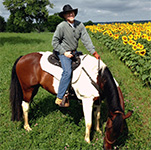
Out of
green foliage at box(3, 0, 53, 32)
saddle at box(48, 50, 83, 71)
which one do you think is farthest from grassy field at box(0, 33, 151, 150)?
green foliage at box(3, 0, 53, 32)

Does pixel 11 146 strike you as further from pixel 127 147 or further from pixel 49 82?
pixel 127 147

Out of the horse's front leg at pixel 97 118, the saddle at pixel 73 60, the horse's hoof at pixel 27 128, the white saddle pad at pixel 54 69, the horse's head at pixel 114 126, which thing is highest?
the saddle at pixel 73 60

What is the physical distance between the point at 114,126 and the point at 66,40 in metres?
2.11

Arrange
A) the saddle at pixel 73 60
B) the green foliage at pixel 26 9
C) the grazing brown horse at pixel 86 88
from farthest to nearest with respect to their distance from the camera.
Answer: the green foliage at pixel 26 9, the saddle at pixel 73 60, the grazing brown horse at pixel 86 88

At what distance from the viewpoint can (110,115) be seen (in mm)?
3242

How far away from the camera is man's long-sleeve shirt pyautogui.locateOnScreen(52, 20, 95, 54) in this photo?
12.3ft

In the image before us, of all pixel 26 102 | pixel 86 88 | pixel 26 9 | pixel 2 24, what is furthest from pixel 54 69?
pixel 2 24

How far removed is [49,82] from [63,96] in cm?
50

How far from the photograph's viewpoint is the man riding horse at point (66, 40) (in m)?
3.67

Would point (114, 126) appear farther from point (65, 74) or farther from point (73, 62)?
point (73, 62)

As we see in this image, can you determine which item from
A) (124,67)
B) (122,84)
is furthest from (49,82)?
(124,67)

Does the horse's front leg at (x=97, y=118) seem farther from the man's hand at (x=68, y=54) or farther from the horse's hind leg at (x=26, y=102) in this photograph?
the horse's hind leg at (x=26, y=102)

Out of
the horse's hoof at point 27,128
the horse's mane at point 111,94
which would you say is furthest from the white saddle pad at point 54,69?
the horse's hoof at point 27,128

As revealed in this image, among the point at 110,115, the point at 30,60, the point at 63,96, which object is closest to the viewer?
the point at 110,115
